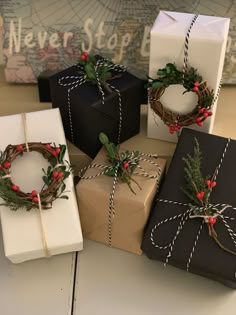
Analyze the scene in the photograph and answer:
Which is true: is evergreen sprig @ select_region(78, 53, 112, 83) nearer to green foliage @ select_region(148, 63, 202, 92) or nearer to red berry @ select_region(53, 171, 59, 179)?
green foliage @ select_region(148, 63, 202, 92)

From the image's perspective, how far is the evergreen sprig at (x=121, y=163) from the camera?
0.88 metres

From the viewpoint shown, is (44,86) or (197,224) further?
(44,86)

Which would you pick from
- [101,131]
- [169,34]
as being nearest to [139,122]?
[101,131]

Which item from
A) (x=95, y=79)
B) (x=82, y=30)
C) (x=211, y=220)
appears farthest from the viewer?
(x=82, y=30)

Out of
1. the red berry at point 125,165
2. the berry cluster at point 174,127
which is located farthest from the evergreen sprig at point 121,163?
the berry cluster at point 174,127

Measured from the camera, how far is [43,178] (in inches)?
33.8

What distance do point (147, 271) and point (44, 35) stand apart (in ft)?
1.92

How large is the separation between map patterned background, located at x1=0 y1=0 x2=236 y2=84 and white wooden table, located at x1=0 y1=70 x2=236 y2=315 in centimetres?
46

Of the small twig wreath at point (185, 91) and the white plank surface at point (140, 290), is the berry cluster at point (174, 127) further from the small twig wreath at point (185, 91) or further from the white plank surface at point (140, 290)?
the white plank surface at point (140, 290)

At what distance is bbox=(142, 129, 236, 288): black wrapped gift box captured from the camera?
812mm

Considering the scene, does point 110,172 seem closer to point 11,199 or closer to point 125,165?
point 125,165

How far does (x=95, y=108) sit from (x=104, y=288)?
1.14ft

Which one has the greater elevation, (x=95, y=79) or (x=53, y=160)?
(x=95, y=79)

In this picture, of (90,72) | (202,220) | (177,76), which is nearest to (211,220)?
(202,220)
